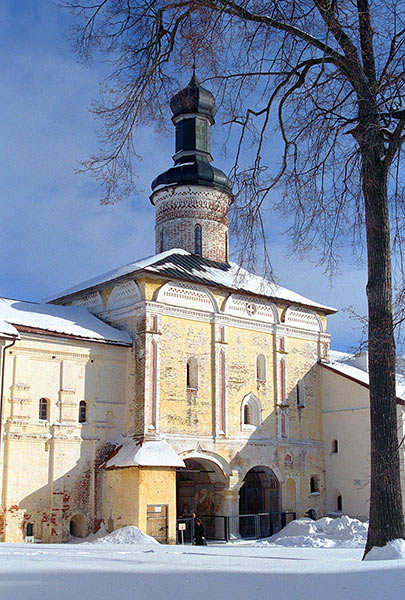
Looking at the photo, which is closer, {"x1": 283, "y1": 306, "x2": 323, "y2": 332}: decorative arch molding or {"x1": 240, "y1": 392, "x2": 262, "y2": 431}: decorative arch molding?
{"x1": 240, "y1": 392, "x2": 262, "y2": 431}: decorative arch molding

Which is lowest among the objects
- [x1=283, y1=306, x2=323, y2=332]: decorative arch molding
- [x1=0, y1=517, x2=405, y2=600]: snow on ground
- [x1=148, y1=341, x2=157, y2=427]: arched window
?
[x1=0, y1=517, x2=405, y2=600]: snow on ground

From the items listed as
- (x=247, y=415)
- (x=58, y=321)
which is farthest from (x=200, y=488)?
(x=58, y=321)

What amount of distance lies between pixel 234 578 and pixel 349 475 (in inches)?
766

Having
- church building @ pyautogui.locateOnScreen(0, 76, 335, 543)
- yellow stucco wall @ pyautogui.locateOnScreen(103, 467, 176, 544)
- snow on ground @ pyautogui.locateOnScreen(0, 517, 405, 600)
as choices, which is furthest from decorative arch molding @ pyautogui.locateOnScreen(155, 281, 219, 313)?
snow on ground @ pyautogui.locateOnScreen(0, 517, 405, 600)

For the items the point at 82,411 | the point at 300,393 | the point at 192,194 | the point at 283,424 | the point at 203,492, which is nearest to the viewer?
the point at 82,411

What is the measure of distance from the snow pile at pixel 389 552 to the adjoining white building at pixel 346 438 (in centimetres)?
1486

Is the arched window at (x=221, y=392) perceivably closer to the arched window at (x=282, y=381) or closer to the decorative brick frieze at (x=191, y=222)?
the arched window at (x=282, y=381)

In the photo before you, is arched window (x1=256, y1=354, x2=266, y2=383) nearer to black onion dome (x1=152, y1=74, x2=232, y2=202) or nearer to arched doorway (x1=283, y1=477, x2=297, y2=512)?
arched doorway (x1=283, y1=477, x2=297, y2=512)

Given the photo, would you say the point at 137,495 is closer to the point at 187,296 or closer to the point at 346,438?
the point at 187,296

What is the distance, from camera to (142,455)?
1919 cm

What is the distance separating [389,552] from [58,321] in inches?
535

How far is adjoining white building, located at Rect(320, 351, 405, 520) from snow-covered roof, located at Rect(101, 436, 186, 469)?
23.3ft

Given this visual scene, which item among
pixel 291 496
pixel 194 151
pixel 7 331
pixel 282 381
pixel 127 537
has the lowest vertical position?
pixel 127 537

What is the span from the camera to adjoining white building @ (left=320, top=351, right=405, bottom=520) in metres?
23.9
